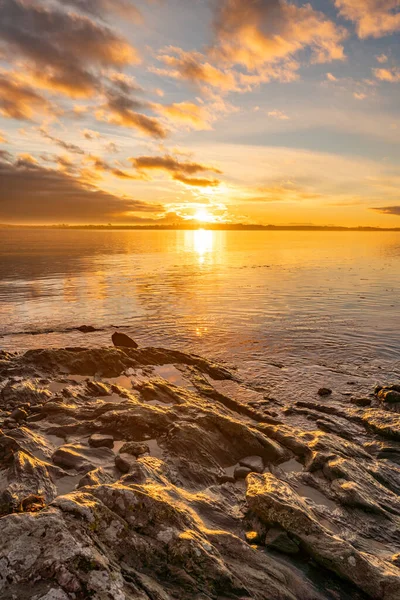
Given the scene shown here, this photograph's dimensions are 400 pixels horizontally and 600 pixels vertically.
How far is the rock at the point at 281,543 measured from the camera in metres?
7.43

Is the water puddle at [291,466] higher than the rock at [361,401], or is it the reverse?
the water puddle at [291,466]

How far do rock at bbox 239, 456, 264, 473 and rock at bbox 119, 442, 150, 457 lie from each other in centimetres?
302

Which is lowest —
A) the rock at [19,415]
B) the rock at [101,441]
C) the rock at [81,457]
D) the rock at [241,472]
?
the rock at [241,472]

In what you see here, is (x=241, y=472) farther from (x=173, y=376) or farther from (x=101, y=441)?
(x=173, y=376)

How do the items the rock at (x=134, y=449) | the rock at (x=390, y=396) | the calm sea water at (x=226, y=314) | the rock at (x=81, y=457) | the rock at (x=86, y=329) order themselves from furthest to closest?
the rock at (x=86, y=329), the calm sea water at (x=226, y=314), the rock at (x=390, y=396), the rock at (x=134, y=449), the rock at (x=81, y=457)

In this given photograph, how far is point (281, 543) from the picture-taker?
752 centimetres

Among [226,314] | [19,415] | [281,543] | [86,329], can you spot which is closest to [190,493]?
[281,543]

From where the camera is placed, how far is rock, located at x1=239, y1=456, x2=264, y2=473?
10.8m

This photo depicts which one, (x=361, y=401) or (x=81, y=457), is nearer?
(x=81, y=457)

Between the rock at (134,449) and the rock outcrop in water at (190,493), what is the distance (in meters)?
0.03

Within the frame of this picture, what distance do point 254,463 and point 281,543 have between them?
359 cm

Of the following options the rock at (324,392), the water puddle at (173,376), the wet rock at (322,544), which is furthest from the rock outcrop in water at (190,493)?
the water puddle at (173,376)

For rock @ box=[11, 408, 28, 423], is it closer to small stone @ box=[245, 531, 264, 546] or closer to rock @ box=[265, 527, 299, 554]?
small stone @ box=[245, 531, 264, 546]

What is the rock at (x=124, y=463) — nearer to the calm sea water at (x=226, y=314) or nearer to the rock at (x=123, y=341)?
the calm sea water at (x=226, y=314)
